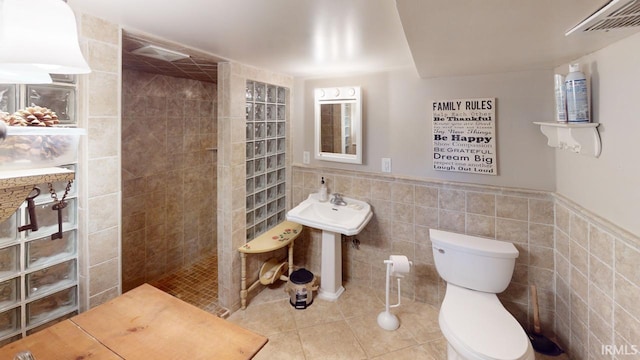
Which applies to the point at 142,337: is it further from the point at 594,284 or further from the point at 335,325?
the point at 594,284

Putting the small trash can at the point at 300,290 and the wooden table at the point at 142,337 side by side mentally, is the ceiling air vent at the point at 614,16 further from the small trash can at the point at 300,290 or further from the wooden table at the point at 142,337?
the small trash can at the point at 300,290

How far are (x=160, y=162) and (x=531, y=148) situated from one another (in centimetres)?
317

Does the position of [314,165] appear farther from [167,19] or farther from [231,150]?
[167,19]

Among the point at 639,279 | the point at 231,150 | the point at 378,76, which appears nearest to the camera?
the point at 639,279

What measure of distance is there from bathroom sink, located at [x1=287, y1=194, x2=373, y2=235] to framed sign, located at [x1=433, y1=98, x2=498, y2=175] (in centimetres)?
71

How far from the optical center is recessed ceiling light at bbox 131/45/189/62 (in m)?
1.79

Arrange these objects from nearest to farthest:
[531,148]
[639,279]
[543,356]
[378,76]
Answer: [639,279]
[543,356]
[531,148]
[378,76]

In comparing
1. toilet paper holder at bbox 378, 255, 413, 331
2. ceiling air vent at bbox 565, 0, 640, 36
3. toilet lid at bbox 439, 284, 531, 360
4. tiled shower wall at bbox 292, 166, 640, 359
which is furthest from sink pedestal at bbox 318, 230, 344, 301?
ceiling air vent at bbox 565, 0, 640, 36

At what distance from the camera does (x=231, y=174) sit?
2.22m

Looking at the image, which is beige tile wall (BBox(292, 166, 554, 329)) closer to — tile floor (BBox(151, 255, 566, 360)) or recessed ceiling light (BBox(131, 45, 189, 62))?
tile floor (BBox(151, 255, 566, 360))

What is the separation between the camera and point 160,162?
9.30ft

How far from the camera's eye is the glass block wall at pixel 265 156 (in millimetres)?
2469

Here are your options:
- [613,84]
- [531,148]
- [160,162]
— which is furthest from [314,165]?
[613,84]

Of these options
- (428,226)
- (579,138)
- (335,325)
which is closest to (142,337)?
(335,325)
